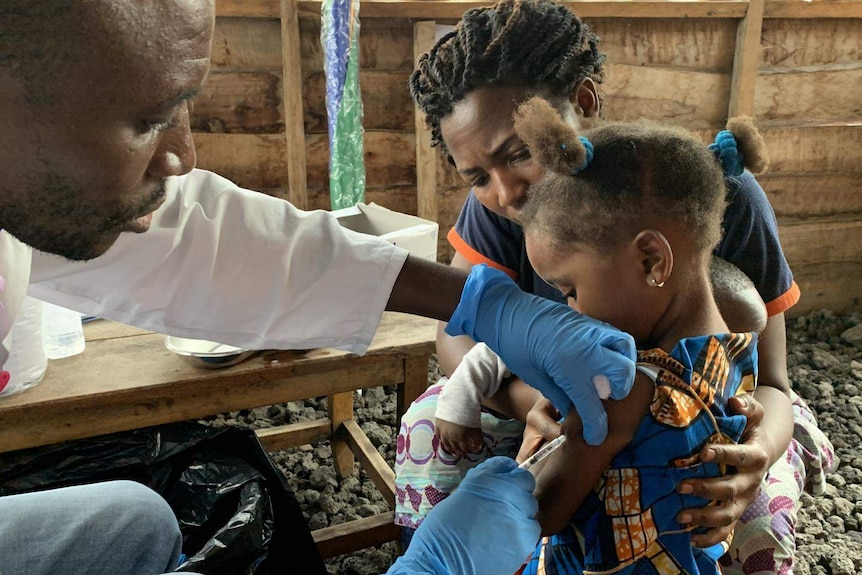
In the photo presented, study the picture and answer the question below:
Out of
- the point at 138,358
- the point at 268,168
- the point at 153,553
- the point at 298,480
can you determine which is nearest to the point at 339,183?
the point at 268,168

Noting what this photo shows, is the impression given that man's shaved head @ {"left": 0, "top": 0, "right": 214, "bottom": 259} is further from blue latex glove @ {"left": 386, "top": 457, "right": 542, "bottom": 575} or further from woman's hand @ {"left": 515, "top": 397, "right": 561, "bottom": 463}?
woman's hand @ {"left": 515, "top": 397, "right": 561, "bottom": 463}

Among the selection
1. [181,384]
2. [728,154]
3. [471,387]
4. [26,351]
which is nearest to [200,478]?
[181,384]

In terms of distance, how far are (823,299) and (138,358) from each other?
322 cm

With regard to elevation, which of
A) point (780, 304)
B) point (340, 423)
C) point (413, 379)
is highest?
point (780, 304)

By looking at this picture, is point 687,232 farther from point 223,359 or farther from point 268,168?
point 268,168

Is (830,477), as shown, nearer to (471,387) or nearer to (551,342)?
(471,387)

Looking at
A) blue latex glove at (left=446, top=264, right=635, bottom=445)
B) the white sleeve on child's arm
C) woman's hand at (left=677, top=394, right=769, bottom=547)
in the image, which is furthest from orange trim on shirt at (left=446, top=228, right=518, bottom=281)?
woman's hand at (left=677, top=394, right=769, bottom=547)

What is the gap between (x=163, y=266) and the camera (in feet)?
4.51

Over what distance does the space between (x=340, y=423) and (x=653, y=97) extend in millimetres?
2023

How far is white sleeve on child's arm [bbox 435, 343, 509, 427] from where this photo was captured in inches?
57.1

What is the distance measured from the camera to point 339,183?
2.76 metres

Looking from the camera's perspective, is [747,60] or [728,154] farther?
[747,60]

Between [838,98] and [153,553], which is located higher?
[838,98]

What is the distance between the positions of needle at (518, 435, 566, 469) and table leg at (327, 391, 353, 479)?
1.20 m
